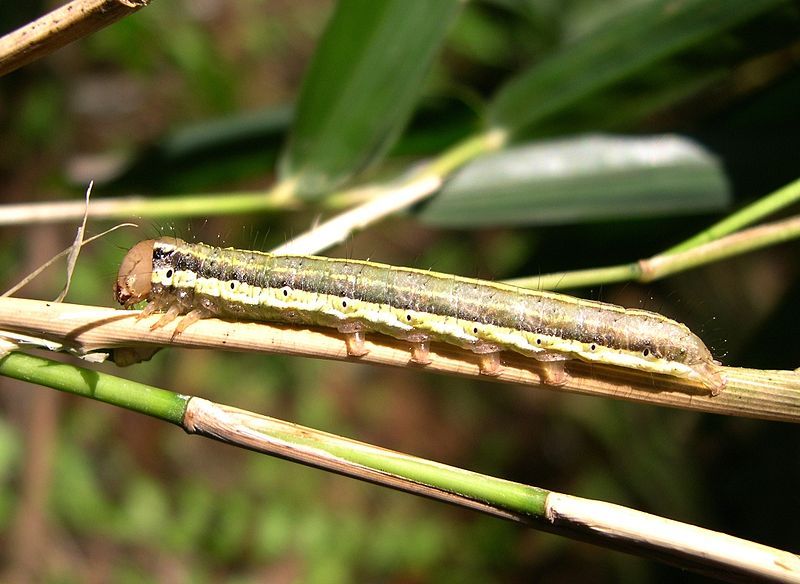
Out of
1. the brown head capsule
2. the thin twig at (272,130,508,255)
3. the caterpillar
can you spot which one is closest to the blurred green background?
the thin twig at (272,130,508,255)

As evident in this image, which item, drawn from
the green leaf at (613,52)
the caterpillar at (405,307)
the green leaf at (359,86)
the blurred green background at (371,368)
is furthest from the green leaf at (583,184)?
the caterpillar at (405,307)

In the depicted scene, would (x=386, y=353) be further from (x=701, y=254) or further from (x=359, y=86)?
(x=359, y=86)

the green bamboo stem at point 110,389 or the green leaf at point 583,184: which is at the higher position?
the green leaf at point 583,184

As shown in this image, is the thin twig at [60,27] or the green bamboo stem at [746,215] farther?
the green bamboo stem at [746,215]

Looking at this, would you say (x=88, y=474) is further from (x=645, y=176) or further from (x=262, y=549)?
(x=645, y=176)

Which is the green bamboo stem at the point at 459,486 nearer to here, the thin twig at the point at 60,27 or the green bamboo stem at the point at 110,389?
the green bamboo stem at the point at 110,389
